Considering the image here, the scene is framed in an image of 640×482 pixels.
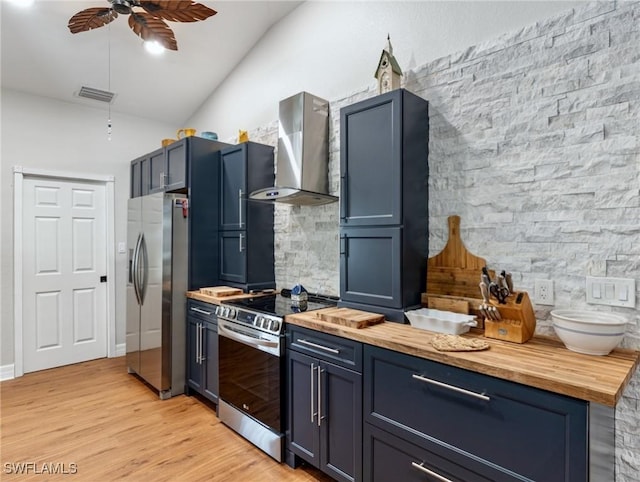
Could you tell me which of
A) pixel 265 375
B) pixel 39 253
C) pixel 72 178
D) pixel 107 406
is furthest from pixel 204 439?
pixel 72 178

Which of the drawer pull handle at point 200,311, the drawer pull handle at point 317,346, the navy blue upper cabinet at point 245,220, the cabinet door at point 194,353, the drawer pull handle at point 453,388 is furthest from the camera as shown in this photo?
the navy blue upper cabinet at point 245,220

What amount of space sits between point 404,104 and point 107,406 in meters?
3.41

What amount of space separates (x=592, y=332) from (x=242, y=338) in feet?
6.69

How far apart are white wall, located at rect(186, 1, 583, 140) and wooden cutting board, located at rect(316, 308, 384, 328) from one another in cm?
169

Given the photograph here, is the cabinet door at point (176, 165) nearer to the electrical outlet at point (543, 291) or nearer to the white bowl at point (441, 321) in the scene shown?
the white bowl at point (441, 321)

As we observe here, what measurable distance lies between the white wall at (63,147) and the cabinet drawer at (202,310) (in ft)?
5.38

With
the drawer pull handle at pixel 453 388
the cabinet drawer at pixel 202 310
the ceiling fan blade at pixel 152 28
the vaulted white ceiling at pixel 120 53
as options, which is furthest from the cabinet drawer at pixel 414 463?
the vaulted white ceiling at pixel 120 53

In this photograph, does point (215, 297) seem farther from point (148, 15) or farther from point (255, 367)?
point (148, 15)

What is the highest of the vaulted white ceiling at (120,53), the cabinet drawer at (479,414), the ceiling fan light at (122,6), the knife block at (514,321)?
the vaulted white ceiling at (120,53)

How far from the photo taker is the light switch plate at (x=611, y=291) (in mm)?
1567

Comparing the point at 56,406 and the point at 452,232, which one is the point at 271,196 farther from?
the point at 56,406

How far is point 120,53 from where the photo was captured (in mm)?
3508

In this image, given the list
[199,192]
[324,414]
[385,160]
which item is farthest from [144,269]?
[385,160]

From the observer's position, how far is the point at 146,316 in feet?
11.4
